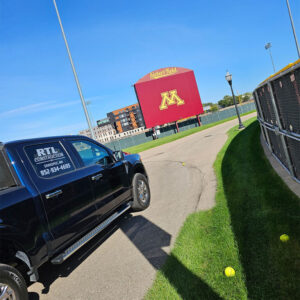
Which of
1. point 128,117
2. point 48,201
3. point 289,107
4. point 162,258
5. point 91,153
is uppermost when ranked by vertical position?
point 128,117

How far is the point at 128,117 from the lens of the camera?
549ft

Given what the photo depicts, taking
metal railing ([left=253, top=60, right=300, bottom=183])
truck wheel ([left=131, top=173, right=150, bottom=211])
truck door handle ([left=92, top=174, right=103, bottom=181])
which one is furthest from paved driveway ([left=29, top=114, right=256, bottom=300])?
metal railing ([left=253, top=60, right=300, bottom=183])

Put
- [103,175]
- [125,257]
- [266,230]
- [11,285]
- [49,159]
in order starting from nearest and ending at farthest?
1. [11,285]
2. [266,230]
3. [49,159]
4. [125,257]
5. [103,175]

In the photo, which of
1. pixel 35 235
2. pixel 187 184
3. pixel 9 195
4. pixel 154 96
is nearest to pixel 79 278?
pixel 35 235

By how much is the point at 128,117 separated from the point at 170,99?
122 meters

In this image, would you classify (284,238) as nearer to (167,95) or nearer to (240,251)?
(240,251)

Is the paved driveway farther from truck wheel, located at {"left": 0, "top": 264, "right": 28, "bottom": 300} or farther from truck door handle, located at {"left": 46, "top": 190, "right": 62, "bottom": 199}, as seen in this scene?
truck door handle, located at {"left": 46, "top": 190, "right": 62, "bottom": 199}

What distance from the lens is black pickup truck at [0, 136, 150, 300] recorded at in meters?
2.78

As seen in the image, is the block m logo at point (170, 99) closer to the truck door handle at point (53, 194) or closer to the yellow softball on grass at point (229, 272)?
the truck door handle at point (53, 194)

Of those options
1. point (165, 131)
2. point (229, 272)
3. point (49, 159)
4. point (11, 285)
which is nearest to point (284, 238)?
point (229, 272)

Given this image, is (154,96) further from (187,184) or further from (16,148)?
(16,148)

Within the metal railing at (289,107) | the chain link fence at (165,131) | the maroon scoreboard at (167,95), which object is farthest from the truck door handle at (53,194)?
the maroon scoreboard at (167,95)

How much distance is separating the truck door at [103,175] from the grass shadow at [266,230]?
6.81 ft

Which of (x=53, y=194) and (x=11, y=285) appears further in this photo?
(x=53, y=194)
